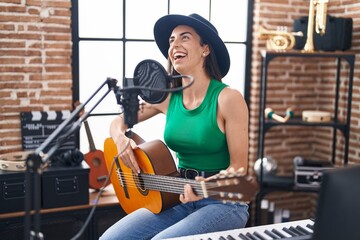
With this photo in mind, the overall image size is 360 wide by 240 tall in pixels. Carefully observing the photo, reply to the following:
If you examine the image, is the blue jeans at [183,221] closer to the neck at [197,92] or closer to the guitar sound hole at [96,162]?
the neck at [197,92]

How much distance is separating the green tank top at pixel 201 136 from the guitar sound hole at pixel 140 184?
0.68 feet

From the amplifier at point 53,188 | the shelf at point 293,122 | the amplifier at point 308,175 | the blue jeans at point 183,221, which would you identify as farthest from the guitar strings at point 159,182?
the amplifier at point 308,175

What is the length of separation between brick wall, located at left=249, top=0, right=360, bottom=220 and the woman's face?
1808 millimetres

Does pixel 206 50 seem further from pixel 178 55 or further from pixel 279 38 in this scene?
pixel 279 38

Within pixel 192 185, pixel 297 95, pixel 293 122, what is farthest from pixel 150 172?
pixel 297 95

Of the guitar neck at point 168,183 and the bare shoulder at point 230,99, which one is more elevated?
the bare shoulder at point 230,99

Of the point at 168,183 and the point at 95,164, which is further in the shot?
the point at 95,164

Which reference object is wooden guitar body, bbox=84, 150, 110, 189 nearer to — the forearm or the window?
the window

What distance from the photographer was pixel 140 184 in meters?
2.14

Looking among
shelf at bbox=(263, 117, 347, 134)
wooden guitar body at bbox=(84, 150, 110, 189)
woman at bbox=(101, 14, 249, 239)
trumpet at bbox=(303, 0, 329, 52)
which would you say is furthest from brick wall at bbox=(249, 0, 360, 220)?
woman at bbox=(101, 14, 249, 239)

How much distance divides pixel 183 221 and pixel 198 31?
875 mm

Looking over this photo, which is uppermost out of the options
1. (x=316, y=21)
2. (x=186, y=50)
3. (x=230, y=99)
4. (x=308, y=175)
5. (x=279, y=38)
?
(x=316, y=21)

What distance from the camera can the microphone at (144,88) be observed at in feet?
4.12

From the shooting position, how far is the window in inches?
136
